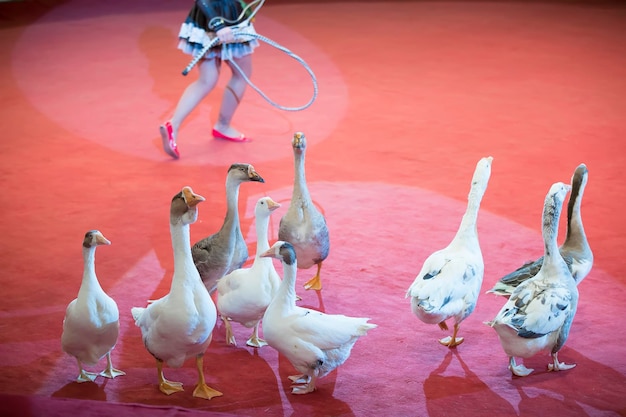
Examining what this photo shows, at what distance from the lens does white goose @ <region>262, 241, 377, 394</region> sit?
3025 millimetres

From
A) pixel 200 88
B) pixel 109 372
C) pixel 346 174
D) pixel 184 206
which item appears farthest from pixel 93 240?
pixel 200 88

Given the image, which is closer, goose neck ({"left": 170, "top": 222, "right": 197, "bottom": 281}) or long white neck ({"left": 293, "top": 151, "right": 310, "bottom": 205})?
goose neck ({"left": 170, "top": 222, "right": 197, "bottom": 281})

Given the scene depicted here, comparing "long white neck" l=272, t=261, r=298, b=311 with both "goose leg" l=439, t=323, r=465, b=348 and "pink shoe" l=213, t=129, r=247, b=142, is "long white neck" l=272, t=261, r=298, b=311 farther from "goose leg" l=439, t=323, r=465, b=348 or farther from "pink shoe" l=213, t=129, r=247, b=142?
"pink shoe" l=213, t=129, r=247, b=142

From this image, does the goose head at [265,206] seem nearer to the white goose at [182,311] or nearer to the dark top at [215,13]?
the white goose at [182,311]

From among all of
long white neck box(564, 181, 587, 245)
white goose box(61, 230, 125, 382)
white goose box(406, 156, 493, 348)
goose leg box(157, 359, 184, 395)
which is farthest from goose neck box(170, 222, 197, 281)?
long white neck box(564, 181, 587, 245)

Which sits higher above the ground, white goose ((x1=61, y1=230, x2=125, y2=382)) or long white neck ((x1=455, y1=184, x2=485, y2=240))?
long white neck ((x1=455, y1=184, x2=485, y2=240))

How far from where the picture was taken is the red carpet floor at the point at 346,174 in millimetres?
3211

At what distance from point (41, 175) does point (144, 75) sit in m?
2.17

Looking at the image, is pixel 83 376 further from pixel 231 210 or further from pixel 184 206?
pixel 231 210

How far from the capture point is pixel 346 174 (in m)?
5.26

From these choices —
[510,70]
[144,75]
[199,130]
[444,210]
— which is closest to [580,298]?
[444,210]

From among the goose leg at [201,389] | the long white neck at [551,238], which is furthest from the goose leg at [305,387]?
the long white neck at [551,238]

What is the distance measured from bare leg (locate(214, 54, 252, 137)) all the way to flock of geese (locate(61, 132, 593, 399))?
2.03m

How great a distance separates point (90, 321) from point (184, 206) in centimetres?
57
